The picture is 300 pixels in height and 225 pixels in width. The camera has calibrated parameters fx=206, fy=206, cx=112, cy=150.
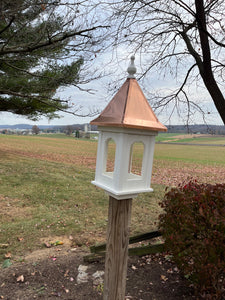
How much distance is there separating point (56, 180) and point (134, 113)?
275 inches

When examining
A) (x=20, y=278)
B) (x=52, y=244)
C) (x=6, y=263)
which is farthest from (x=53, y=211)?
(x=20, y=278)

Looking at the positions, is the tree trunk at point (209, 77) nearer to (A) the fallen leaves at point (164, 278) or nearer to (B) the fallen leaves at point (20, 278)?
(A) the fallen leaves at point (164, 278)

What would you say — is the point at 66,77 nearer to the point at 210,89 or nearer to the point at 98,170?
the point at 210,89

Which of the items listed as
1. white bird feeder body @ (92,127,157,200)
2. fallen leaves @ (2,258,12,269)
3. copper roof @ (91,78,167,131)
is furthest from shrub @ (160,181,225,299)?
fallen leaves @ (2,258,12,269)

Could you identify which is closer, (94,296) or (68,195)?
(94,296)

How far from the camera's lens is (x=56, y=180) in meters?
8.00

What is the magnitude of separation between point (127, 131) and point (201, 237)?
158cm

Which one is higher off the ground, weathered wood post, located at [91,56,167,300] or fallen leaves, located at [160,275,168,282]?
weathered wood post, located at [91,56,167,300]

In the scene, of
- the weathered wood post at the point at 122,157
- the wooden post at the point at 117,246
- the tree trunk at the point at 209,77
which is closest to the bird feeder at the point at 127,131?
the weathered wood post at the point at 122,157

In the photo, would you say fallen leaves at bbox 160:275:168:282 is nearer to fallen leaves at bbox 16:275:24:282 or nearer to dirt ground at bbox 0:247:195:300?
dirt ground at bbox 0:247:195:300

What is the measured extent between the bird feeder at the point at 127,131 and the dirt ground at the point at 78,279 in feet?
5.69

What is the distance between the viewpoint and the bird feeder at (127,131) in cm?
158

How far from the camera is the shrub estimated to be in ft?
7.00

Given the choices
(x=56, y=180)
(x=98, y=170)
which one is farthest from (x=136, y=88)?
(x=56, y=180)
